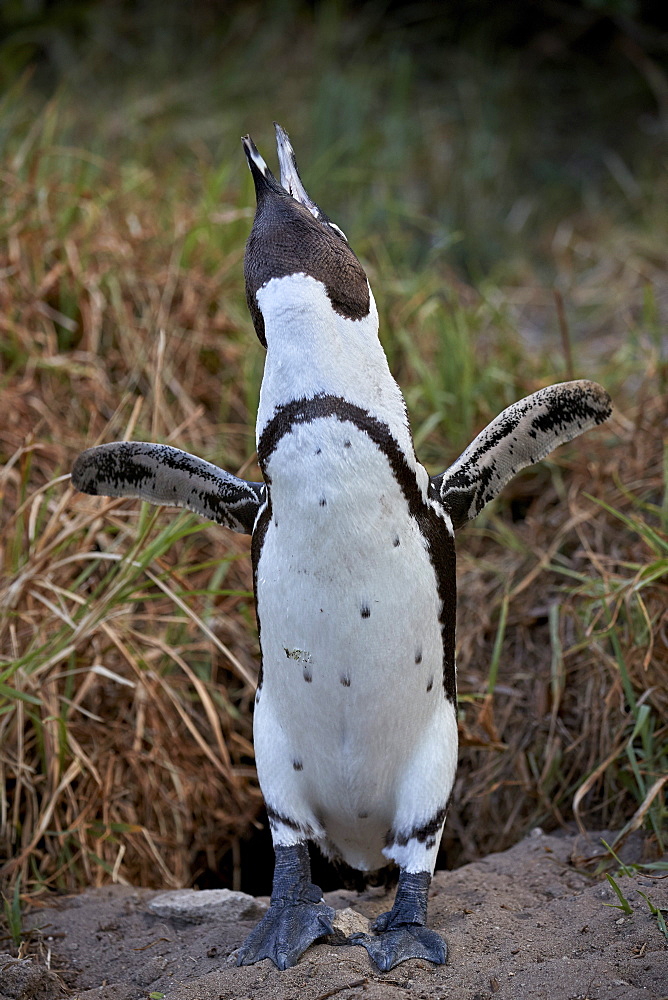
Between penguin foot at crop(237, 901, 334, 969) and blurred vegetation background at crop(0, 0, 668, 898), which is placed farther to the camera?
blurred vegetation background at crop(0, 0, 668, 898)

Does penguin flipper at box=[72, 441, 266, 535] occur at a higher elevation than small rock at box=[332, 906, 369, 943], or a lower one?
higher

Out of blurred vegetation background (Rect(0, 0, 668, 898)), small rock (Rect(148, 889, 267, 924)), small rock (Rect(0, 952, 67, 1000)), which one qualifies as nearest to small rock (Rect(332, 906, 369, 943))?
small rock (Rect(148, 889, 267, 924))

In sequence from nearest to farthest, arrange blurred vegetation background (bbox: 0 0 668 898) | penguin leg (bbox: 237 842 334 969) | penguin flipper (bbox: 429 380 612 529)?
penguin leg (bbox: 237 842 334 969), penguin flipper (bbox: 429 380 612 529), blurred vegetation background (bbox: 0 0 668 898)

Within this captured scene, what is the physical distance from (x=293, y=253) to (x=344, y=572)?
21.4 inches

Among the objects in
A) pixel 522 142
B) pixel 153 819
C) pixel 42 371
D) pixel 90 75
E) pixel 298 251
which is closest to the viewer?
pixel 298 251

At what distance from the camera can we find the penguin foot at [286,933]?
1.64 m

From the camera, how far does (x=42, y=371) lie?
3.18m

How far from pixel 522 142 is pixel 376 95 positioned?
3.14 feet

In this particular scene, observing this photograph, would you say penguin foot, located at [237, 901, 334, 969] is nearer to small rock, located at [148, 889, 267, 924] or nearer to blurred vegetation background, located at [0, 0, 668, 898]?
small rock, located at [148, 889, 267, 924]

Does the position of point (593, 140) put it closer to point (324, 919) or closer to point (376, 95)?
point (376, 95)

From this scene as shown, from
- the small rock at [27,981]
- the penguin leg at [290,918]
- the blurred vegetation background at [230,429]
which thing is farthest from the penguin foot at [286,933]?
the blurred vegetation background at [230,429]

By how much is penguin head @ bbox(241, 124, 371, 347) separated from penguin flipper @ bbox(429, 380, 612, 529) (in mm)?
357

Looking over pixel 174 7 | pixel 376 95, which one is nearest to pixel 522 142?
pixel 376 95

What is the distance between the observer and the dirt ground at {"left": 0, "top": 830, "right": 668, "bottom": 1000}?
60.9 inches
